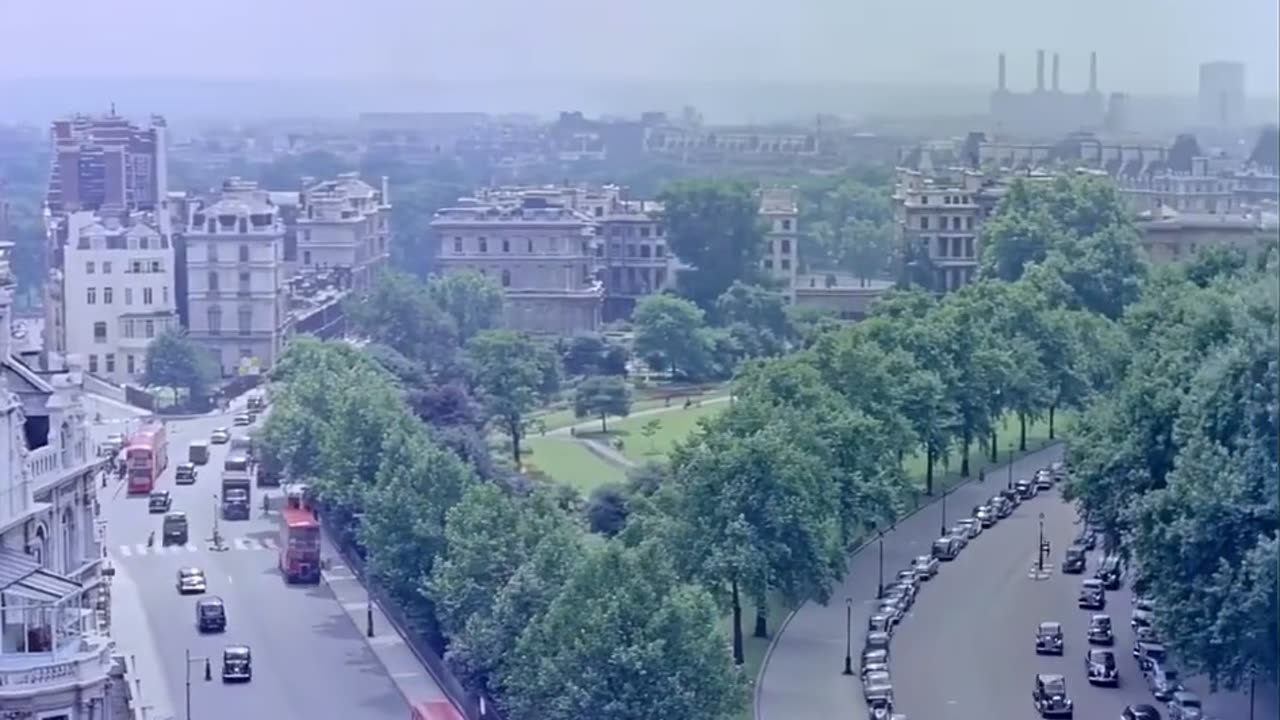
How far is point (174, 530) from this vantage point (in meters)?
11.2

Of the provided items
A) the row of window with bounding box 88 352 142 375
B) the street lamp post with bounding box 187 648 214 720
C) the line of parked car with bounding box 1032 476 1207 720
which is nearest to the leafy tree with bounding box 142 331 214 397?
the row of window with bounding box 88 352 142 375

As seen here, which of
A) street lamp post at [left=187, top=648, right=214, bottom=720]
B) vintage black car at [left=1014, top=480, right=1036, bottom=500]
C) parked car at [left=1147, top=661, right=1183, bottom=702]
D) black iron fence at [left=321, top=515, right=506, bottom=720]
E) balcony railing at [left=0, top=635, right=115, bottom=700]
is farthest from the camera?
vintage black car at [left=1014, top=480, right=1036, bottom=500]

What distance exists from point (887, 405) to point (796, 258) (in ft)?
29.9

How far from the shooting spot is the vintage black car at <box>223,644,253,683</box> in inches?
332

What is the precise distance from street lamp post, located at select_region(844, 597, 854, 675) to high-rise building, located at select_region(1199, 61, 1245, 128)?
2.32m

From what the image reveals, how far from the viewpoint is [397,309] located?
57.0 feet

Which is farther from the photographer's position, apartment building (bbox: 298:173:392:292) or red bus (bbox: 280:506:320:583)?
apartment building (bbox: 298:173:392:292)

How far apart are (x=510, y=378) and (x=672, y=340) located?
2.70 metres

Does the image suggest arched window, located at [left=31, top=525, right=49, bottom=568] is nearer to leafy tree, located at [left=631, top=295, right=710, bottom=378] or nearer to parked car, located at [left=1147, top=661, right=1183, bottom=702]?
parked car, located at [left=1147, top=661, right=1183, bottom=702]

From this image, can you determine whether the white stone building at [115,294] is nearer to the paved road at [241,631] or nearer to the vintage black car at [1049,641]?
the paved road at [241,631]

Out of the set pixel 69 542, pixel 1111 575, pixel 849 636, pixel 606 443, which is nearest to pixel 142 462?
pixel 606 443

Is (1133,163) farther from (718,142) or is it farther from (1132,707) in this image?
(1132,707)

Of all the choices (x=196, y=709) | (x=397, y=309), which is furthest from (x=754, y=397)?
(x=397, y=309)

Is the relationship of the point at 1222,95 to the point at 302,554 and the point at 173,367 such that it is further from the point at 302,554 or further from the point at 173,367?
the point at 173,367
